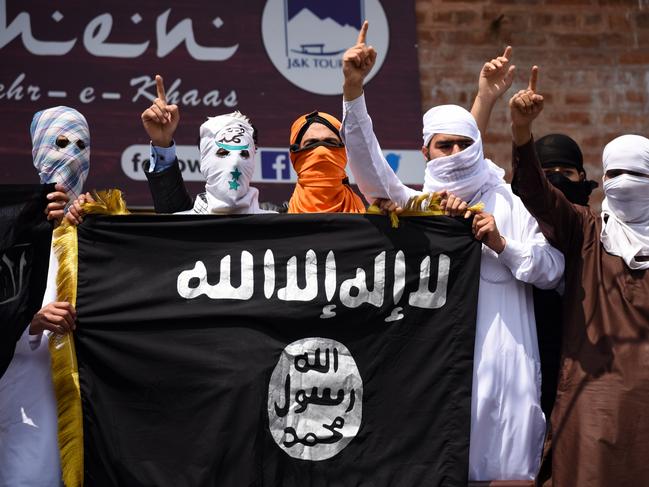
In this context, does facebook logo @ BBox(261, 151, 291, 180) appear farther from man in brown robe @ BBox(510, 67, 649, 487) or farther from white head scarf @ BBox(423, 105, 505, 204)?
man in brown robe @ BBox(510, 67, 649, 487)

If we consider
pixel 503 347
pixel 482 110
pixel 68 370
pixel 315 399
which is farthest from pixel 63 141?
A: pixel 503 347

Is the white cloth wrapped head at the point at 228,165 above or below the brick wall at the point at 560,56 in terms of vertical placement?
below

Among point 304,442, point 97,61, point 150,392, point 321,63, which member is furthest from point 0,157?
point 304,442

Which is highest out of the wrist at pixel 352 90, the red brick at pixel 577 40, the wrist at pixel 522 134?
the red brick at pixel 577 40

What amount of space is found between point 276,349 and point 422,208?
30.4 inches

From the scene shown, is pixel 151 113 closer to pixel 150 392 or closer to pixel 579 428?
pixel 150 392

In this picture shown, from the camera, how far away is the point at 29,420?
4.23 metres

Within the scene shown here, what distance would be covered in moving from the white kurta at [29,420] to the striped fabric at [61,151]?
66cm

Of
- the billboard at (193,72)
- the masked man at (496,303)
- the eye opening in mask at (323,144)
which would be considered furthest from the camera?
the billboard at (193,72)

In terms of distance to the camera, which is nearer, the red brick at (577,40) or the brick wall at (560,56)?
the brick wall at (560,56)

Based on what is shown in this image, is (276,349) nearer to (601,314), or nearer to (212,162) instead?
(212,162)

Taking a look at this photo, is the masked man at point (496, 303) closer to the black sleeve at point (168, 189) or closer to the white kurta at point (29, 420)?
the black sleeve at point (168, 189)

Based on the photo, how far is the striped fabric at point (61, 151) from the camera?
462 centimetres

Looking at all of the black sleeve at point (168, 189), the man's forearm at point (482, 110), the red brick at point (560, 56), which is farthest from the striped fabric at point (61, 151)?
the red brick at point (560, 56)
